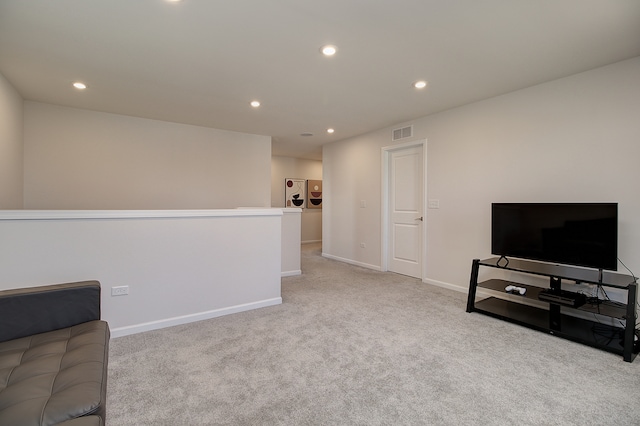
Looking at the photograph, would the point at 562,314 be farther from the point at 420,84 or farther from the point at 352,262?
the point at 352,262

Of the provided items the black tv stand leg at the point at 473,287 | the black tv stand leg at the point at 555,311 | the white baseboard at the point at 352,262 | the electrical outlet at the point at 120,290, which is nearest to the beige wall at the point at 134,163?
the white baseboard at the point at 352,262

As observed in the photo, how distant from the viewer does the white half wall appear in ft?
7.57

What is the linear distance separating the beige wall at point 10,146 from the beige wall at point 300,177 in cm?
479

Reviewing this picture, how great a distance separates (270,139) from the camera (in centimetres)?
568

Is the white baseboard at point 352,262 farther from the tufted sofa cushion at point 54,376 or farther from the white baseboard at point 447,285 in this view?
the tufted sofa cushion at point 54,376

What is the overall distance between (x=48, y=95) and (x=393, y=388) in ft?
15.9

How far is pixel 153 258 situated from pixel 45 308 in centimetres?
103

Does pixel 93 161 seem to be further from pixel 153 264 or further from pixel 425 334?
pixel 425 334

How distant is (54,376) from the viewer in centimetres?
128

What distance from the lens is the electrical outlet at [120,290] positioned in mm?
2562

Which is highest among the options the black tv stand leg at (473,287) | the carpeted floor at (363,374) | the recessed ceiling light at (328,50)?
the recessed ceiling light at (328,50)

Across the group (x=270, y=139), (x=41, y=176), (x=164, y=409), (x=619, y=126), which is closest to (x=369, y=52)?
(x=619, y=126)

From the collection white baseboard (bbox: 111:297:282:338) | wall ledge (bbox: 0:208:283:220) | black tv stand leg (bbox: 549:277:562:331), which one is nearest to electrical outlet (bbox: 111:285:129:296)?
white baseboard (bbox: 111:297:282:338)

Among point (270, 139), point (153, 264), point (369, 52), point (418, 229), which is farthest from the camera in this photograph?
point (270, 139)
